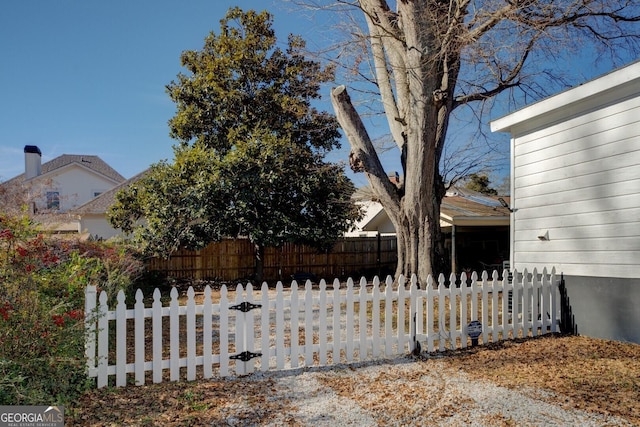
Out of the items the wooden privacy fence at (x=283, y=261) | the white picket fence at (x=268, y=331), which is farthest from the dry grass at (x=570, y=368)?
the wooden privacy fence at (x=283, y=261)

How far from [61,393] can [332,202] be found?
1017cm

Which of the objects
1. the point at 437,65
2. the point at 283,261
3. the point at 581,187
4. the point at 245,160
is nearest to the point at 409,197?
the point at 437,65

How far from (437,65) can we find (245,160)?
20.7 feet

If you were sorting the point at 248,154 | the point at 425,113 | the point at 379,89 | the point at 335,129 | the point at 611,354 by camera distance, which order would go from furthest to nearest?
the point at 335,129 → the point at 248,154 → the point at 379,89 → the point at 425,113 → the point at 611,354

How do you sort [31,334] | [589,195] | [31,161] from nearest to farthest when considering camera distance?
[31,334] < [589,195] < [31,161]

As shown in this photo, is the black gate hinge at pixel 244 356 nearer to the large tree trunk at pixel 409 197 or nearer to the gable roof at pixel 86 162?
the large tree trunk at pixel 409 197

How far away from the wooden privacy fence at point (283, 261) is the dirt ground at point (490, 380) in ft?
31.9

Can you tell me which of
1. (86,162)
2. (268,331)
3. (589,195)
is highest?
(86,162)

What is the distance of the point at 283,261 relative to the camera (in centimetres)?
1457

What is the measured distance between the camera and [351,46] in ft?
30.7

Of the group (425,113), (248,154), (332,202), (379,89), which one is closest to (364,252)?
(332,202)

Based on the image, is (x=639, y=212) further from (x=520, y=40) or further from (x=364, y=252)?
(x=364, y=252)

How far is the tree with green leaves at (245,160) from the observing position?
41.1 feet

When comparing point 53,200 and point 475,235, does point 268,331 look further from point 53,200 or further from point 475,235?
point 53,200
